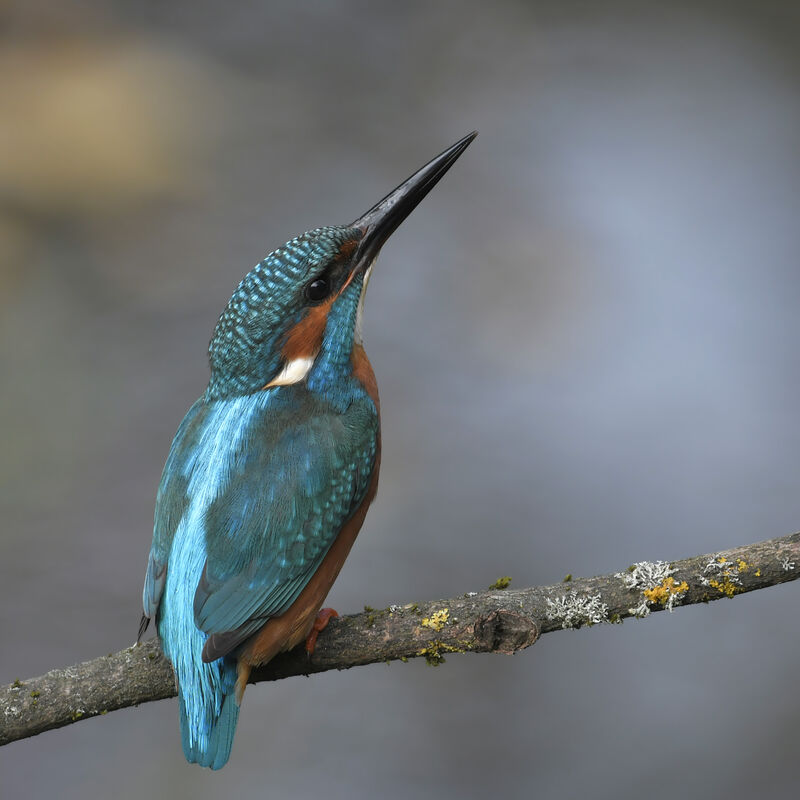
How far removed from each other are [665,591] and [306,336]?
865mm

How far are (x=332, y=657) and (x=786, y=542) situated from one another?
2.84 ft

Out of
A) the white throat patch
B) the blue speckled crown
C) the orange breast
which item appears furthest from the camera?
the white throat patch

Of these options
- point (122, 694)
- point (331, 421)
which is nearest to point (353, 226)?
point (331, 421)

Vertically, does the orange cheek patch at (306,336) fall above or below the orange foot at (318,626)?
above

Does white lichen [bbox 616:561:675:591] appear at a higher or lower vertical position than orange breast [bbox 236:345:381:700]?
higher

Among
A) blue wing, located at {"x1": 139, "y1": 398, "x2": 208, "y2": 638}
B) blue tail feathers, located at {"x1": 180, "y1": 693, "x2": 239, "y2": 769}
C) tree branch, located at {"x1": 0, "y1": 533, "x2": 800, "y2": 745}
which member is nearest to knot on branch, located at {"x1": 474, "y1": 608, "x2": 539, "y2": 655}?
tree branch, located at {"x1": 0, "y1": 533, "x2": 800, "y2": 745}

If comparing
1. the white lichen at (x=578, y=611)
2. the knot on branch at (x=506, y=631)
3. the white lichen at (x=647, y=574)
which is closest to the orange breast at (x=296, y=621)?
the knot on branch at (x=506, y=631)

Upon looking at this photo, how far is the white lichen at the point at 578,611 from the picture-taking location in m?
1.70

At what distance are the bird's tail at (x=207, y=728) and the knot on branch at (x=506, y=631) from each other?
0.48m

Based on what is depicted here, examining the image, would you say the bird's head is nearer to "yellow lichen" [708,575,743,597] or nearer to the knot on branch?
the knot on branch

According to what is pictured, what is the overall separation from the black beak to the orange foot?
0.74 meters

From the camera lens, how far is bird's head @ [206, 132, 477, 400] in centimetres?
195

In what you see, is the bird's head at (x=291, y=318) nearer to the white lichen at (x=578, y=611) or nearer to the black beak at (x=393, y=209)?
the black beak at (x=393, y=209)

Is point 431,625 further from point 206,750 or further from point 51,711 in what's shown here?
point 51,711
